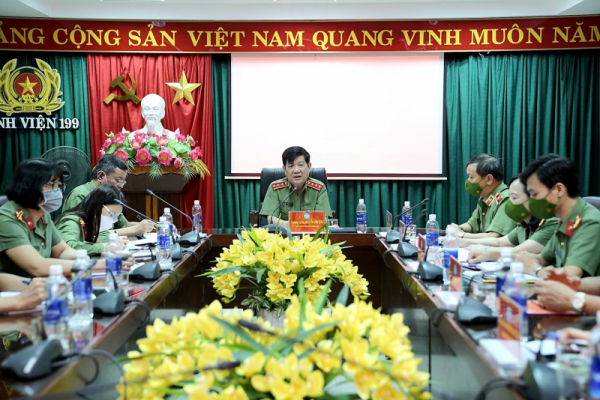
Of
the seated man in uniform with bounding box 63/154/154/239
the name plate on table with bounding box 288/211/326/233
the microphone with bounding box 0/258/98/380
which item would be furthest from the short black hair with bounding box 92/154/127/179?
the microphone with bounding box 0/258/98/380

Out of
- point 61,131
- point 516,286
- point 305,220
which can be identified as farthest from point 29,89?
point 516,286

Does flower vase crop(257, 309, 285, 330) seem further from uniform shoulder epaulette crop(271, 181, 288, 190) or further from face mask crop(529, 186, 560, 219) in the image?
uniform shoulder epaulette crop(271, 181, 288, 190)

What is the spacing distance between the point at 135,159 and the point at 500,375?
3.98 metres

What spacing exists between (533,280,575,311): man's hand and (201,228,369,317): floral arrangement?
22.1 inches

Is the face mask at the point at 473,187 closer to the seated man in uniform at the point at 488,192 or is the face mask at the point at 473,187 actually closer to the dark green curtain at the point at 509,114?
the seated man in uniform at the point at 488,192

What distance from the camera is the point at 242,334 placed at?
91 cm

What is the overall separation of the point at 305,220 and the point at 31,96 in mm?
3383

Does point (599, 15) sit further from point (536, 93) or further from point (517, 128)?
point (517, 128)

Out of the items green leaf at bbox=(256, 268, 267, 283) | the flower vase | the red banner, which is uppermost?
the red banner

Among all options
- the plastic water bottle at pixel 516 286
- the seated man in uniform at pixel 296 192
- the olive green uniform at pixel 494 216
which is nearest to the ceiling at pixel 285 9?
the seated man in uniform at pixel 296 192

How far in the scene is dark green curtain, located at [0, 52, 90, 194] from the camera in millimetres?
5234

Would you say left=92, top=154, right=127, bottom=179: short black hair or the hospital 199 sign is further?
the hospital 199 sign

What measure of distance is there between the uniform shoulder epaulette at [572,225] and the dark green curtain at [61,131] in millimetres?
4481

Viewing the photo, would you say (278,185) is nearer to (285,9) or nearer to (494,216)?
Answer: (494,216)
